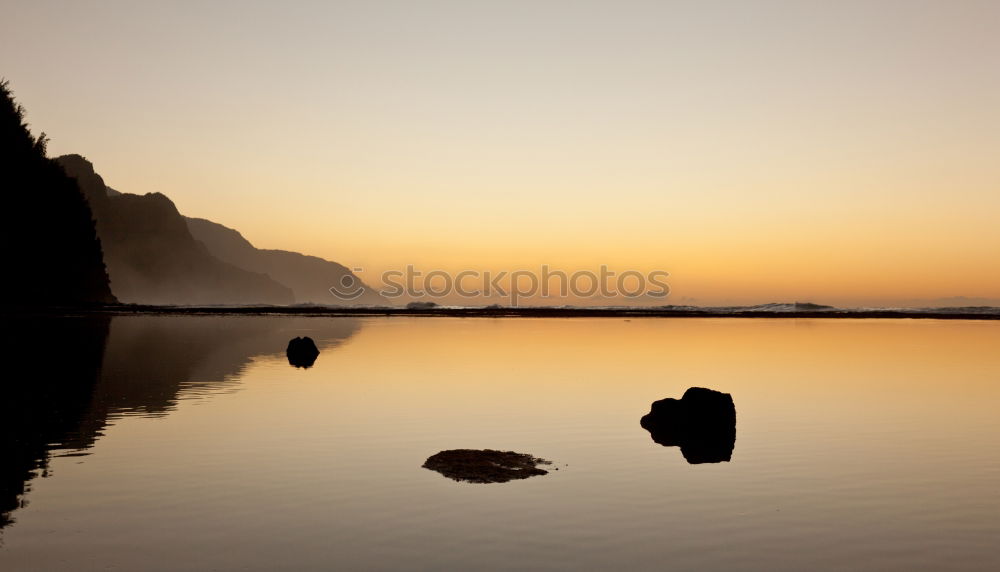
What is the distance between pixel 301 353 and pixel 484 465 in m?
33.7

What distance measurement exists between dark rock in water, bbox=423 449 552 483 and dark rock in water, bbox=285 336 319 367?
101 feet

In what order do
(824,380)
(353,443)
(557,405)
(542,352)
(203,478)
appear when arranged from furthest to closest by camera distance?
1. (542,352)
2. (824,380)
3. (557,405)
4. (353,443)
5. (203,478)

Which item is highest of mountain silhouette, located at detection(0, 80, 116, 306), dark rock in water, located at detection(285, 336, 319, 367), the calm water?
mountain silhouette, located at detection(0, 80, 116, 306)

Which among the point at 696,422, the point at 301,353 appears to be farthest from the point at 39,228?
the point at 696,422

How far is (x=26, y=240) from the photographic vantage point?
150 m

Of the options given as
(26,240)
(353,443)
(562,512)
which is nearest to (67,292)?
(26,240)

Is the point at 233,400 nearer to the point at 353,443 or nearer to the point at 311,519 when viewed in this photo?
the point at 353,443

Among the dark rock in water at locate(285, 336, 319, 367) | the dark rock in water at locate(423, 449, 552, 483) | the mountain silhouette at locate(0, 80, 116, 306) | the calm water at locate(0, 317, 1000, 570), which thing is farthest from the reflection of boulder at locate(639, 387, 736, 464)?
the mountain silhouette at locate(0, 80, 116, 306)

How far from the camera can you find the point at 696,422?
2644 centimetres

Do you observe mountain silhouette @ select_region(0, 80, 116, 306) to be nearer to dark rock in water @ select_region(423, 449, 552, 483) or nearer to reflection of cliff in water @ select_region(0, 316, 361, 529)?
reflection of cliff in water @ select_region(0, 316, 361, 529)

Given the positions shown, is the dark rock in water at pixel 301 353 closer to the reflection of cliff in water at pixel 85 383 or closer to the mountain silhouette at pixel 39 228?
the reflection of cliff in water at pixel 85 383

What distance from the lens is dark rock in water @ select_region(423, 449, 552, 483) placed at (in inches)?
760

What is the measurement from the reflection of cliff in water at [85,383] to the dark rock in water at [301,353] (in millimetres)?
2890

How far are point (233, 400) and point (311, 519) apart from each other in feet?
63.3
